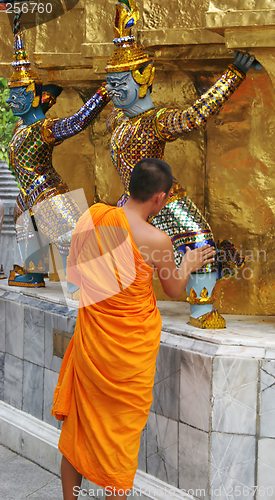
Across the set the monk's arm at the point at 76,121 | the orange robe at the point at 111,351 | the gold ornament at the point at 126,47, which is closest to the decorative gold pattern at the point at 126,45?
the gold ornament at the point at 126,47

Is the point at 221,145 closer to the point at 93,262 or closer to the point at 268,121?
the point at 268,121

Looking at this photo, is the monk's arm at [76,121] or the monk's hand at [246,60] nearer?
the monk's hand at [246,60]

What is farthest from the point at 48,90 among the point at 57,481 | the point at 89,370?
the point at 57,481

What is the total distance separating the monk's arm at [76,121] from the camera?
134 inches

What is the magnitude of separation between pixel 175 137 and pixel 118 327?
1220 millimetres

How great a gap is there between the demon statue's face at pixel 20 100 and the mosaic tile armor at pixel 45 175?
12 centimetres

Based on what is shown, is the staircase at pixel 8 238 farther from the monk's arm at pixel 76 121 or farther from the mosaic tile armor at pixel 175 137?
the mosaic tile armor at pixel 175 137

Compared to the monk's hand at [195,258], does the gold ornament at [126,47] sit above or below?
above

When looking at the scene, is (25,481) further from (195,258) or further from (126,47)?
(126,47)

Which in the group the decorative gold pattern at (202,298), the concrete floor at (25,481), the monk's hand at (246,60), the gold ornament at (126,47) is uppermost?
the gold ornament at (126,47)

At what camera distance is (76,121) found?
11.4 ft

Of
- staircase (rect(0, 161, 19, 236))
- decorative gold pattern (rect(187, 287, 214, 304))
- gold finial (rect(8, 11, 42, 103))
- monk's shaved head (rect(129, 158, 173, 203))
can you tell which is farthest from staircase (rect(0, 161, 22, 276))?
monk's shaved head (rect(129, 158, 173, 203))

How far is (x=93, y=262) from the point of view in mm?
2322

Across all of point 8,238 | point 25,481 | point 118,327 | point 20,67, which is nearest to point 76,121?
point 20,67
